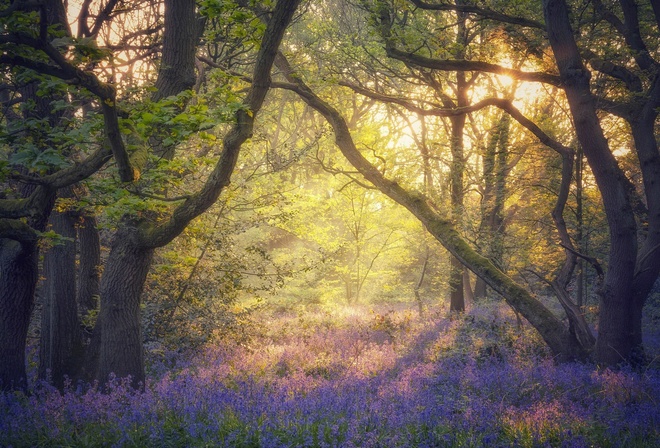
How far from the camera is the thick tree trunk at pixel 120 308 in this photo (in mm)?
6711

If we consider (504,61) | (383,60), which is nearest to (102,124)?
(504,61)

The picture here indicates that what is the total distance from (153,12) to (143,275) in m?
5.96

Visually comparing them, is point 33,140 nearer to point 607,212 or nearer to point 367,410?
point 367,410

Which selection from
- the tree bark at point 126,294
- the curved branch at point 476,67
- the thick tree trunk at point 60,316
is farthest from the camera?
the curved branch at point 476,67

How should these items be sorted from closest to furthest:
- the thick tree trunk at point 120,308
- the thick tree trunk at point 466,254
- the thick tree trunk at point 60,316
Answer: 1. the thick tree trunk at point 120,308
2. the thick tree trunk at point 60,316
3. the thick tree trunk at point 466,254

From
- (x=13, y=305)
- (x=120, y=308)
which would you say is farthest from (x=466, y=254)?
(x=13, y=305)

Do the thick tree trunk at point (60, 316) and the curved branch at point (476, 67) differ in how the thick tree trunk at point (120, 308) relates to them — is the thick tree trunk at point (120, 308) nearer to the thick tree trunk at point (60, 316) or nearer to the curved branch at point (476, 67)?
the thick tree trunk at point (60, 316)

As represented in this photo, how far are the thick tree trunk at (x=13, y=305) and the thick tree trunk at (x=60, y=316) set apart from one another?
59cm

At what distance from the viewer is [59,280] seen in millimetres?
7637

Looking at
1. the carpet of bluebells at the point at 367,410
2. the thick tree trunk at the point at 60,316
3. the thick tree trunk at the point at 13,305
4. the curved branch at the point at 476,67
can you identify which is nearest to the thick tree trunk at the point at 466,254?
the carpet of bluebells at the point at 367,410

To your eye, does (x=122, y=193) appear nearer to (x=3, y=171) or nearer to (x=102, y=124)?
(x=102, y=124)

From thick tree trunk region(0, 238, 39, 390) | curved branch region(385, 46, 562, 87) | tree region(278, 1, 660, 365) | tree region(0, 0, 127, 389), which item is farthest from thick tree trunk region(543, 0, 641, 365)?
thick tree trunk region(0, 238, 39, 390)

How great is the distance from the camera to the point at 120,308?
22.1ft

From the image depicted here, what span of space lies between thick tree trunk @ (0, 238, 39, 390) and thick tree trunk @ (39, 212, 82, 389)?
0.59 metres
